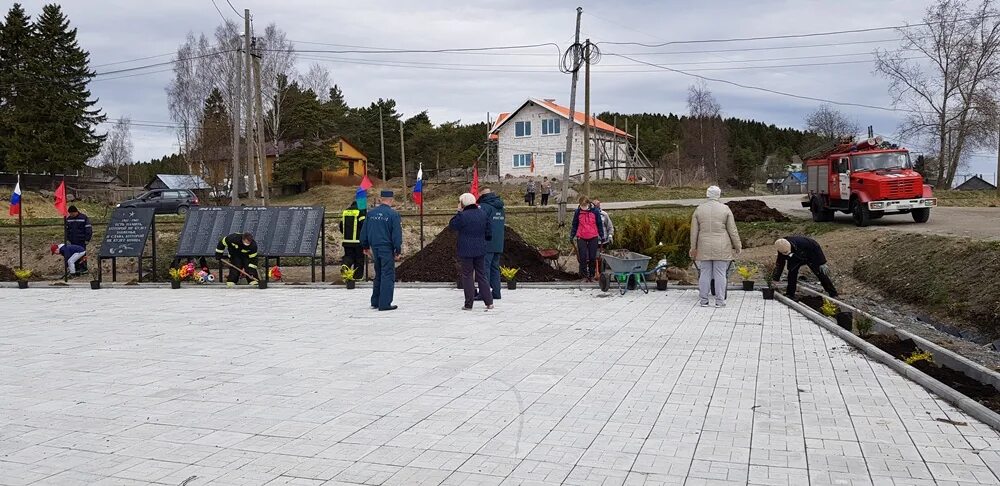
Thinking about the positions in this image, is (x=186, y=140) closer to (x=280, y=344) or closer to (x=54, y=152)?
(x=54, y=152)

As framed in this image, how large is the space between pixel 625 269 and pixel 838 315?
3.37 metres

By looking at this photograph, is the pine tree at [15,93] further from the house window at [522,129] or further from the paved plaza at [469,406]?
the paved plaza at [469,406]

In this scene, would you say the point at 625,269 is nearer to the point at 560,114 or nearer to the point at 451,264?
the point at 451,264

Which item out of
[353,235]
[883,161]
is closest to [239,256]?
[353,235]

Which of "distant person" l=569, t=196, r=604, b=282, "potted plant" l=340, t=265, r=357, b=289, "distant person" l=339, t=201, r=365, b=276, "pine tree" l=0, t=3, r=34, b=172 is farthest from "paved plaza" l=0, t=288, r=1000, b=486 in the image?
"pine tree" l=0, t=3, r=34, b=172

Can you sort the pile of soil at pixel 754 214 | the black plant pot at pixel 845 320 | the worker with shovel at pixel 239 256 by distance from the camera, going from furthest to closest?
the pile of soil at pixel 754 214, the worker with shovel at pixel 239 256, the black plant pot at pixel 845 320

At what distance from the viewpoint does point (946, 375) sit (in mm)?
6797

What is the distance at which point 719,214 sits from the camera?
1109 centimetres

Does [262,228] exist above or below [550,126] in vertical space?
below

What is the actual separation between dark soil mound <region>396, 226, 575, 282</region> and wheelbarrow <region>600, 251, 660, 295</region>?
263cm

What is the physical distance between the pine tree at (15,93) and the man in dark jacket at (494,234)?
4470 centimetres

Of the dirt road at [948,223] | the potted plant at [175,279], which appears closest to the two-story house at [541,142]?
the dirt road at [948,223]

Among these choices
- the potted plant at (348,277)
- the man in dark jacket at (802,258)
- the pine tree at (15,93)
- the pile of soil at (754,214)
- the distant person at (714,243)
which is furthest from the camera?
the pine tree at (15,93)

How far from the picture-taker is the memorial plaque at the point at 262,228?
15.6 m
